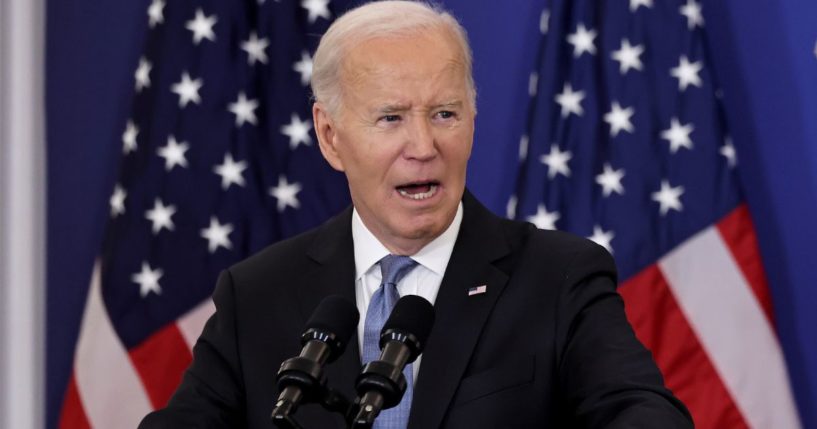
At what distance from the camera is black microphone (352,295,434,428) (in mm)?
1407

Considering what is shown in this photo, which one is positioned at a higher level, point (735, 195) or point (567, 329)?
point (735, 195)

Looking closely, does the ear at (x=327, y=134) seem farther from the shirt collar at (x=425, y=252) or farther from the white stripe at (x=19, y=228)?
the white stripe at (x=19, y=228)

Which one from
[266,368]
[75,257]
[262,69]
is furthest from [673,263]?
[75,257]

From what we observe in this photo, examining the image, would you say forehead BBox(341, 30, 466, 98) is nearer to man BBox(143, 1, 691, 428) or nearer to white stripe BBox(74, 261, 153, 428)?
man BBox(143, 1, 691, 428)

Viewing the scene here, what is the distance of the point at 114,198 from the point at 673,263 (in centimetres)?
181

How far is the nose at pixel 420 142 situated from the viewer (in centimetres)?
204

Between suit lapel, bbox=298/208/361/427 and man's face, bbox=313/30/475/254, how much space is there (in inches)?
4.9

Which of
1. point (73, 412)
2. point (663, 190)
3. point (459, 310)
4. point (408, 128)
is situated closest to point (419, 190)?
point (408, 128)

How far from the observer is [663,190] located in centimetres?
344

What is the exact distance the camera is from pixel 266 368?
7.04 feet

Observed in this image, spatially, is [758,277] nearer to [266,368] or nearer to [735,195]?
→ [735,195]

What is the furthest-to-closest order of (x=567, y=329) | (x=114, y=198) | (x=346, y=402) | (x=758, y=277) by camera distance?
(x=114, y=198), (x=758, y=277), (x=567, y=329), (x=346, y=402)

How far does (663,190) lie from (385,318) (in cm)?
A: 157

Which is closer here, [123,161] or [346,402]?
[346,402]
